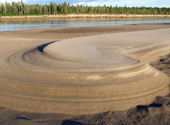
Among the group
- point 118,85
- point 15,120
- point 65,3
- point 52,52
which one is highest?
point 65,3

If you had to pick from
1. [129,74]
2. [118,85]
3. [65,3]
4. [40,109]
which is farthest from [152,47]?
[65,3]

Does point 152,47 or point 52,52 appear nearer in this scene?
point 52,52

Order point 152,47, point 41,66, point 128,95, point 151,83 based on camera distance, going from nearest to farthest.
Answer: point 128,95
point 151,83
point 41,66
point 152,47

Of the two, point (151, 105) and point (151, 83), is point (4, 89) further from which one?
point (151, 83)

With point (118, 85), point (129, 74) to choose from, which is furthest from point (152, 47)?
point (118, 85)

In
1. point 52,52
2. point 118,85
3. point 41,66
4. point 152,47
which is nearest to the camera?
point 118,85

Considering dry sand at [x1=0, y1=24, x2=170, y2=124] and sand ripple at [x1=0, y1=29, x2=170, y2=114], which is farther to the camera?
sand ripple at [x1=0, y1=29, x2=170, y2=114]

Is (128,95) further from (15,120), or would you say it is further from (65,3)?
(65,3)

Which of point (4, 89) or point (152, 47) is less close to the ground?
point (152, 47)

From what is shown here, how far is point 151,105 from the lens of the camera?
3350 mm

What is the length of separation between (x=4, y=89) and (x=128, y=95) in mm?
2901

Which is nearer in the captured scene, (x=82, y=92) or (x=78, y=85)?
(x=82, y=92)

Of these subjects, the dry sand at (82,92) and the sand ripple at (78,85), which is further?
the sand ripple at (78,85)

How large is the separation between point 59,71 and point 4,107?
→ 1768 millimetres
